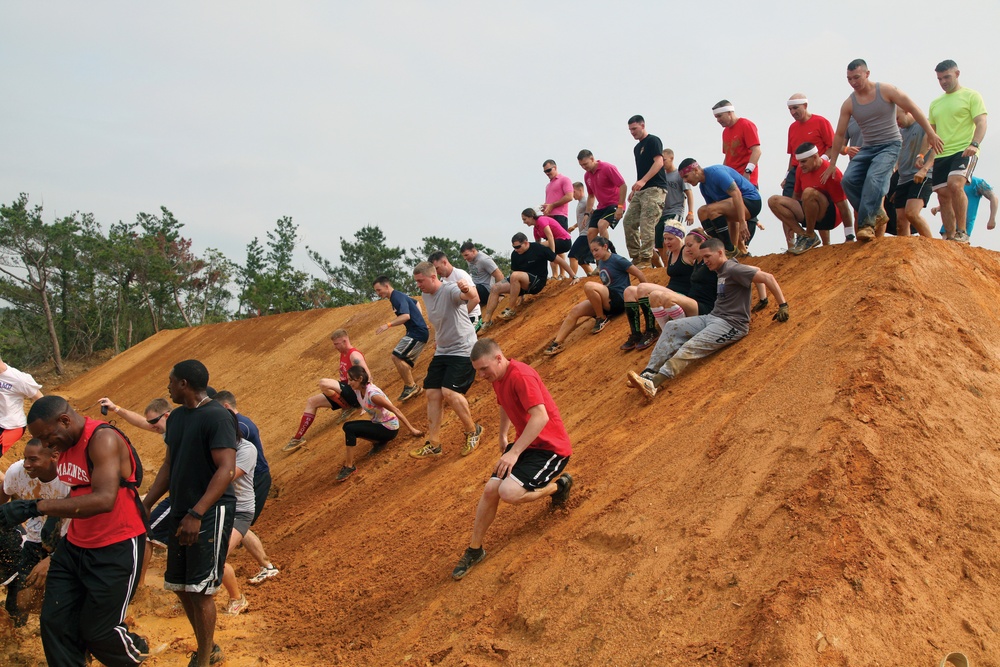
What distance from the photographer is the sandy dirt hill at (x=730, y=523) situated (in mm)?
4137

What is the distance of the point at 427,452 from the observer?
857cm

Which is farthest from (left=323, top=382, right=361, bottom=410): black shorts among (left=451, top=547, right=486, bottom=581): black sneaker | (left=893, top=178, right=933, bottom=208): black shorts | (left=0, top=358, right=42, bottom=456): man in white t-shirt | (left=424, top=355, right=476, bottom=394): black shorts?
(left=893, top=178, right=933, bottom=208): black shorts

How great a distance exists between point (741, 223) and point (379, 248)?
113 ft

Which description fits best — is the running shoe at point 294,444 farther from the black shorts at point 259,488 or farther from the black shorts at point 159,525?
the black shorts at point 159,525

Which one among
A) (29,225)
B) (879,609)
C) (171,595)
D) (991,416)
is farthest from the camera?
(29,225)

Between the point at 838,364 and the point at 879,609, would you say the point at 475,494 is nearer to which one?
the point at 838,364

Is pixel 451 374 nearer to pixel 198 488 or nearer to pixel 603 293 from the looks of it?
pixel 603 293

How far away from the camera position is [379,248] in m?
42.1

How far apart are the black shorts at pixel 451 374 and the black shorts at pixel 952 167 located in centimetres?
551

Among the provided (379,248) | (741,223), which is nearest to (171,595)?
(741,223)

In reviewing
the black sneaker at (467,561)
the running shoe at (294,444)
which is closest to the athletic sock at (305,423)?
the running shoe at (294,444)

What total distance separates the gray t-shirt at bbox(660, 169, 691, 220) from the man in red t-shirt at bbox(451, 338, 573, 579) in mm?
6004

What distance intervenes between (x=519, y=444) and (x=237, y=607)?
312cm

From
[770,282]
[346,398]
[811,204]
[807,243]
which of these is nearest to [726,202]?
[811,204]
